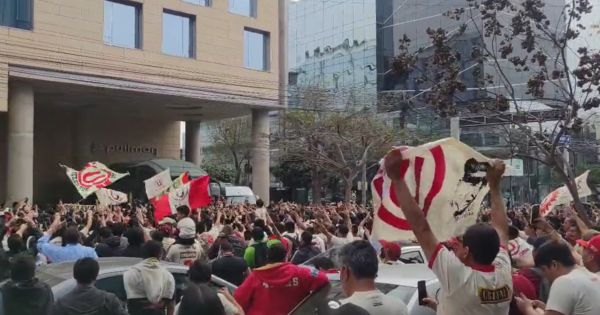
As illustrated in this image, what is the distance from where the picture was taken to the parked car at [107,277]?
587 centimetres

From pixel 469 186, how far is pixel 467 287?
1364 mm

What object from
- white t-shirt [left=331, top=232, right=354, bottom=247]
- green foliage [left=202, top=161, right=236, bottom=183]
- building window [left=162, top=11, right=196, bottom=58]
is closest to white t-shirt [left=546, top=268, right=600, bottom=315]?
white t-shirt [left=331, top=232, right=354, bottom=247]

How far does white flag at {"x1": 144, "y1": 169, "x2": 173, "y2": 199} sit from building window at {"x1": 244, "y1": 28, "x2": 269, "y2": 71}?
19.8 meters

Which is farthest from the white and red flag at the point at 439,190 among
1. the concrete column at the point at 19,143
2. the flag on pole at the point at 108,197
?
the concrete column at the point at 19,143

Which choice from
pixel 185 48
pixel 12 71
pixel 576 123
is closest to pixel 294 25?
pixel 185 48

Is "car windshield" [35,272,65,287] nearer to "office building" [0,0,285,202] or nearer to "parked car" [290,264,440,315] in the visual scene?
"parked car" [290,264,440,315]

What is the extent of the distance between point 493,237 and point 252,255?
4.98 metres

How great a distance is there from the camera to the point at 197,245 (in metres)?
8.80

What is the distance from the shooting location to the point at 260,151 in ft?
123

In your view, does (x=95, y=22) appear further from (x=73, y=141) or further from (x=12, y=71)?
(x=73, y=141)

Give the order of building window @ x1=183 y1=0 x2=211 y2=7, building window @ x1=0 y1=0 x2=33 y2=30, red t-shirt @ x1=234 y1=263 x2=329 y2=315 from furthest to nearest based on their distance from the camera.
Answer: building window @ x1=183 y1=0 x2=211 y2=7
building window @ x1=0 y1=0 x2=33 y2=30
red t-shirt @ x1=234 y1=263 x2=329 y2=315

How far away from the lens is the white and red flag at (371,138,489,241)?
4.90 m

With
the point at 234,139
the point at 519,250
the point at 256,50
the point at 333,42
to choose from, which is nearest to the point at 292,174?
the point at 234,139

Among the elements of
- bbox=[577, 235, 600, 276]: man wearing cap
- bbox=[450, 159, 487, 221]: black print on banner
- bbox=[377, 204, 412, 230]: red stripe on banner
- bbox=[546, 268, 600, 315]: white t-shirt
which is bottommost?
bbox=[546, 268, 600, 315]: white t-shirt
